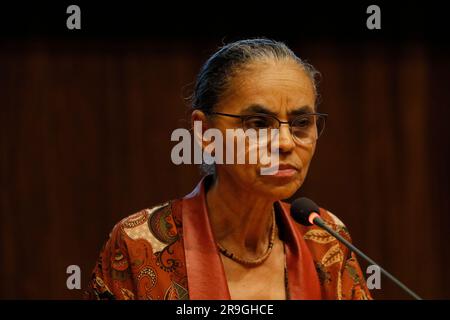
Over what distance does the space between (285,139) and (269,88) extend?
122 millimetres

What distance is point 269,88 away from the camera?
147 cm

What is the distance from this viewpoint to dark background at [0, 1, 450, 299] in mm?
2625

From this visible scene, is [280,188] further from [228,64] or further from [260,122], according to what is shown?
[228,64]

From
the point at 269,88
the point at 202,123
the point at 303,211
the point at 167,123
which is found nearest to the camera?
the point at 303,211

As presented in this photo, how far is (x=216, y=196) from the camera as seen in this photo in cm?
161

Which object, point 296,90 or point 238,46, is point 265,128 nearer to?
point 296,90

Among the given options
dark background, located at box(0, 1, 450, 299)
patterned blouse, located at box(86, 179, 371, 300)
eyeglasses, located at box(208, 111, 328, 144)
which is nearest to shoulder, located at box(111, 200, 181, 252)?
patterned blouse, located at box(86, 179, 371, 300)

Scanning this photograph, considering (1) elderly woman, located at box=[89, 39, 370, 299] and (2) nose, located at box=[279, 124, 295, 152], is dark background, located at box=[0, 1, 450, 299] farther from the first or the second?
(2) nose, located at box=[279, 124, 295, 152]

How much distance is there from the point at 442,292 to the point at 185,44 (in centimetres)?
153

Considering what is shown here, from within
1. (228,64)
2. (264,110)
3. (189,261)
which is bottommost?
(189,261)

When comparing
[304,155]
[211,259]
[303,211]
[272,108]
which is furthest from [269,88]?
[211,259]

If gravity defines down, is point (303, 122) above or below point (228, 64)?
below

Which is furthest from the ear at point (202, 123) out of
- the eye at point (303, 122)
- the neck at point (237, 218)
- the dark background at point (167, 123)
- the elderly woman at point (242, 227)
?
the dark background at point (167, 123)
